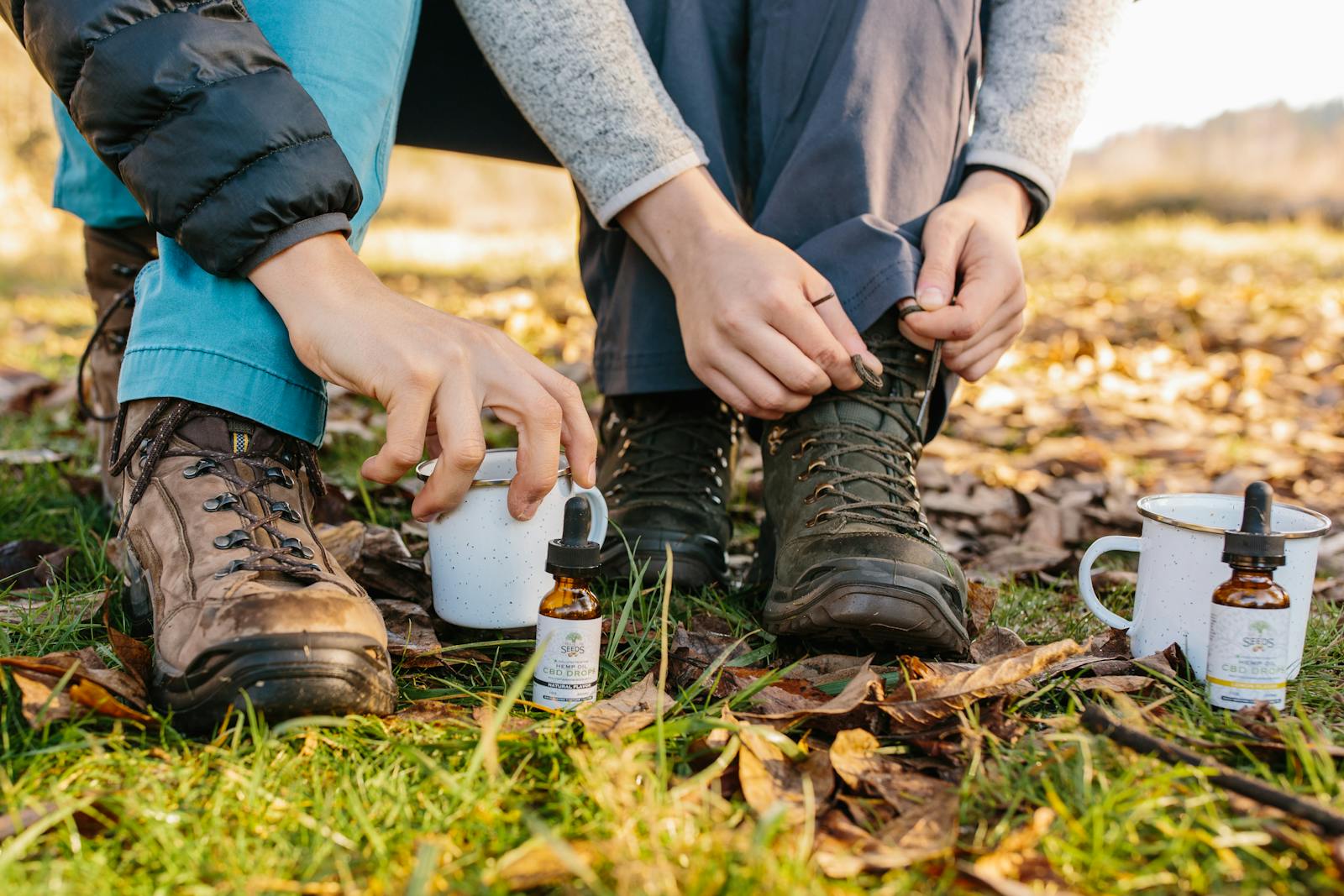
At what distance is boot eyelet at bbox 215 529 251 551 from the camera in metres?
1.36

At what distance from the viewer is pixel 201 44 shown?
4.49 feet

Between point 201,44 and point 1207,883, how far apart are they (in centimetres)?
148

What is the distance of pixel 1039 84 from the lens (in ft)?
6.51

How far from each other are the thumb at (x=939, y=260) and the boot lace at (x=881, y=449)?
0.32 ft

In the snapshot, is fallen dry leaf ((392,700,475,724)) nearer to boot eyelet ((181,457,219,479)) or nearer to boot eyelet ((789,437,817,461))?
boot eyelet ((181,457,219,479))

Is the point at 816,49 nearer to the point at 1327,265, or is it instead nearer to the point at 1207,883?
the point at 1207,883

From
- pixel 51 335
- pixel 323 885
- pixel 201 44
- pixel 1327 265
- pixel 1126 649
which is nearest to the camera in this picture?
pixel 323 885

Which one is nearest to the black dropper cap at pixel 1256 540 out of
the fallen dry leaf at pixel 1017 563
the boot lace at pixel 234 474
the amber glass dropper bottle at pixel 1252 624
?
the amber glass dropper bottle at pixel 1252 624

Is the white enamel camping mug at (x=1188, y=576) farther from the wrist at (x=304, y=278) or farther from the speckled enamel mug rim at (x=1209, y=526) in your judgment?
the wrist at (x=304, y=278)

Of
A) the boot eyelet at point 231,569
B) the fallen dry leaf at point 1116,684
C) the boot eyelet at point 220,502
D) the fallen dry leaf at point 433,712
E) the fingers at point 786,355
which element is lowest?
the fallen dry leaf at point 433,712

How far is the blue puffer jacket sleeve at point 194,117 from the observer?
4.43 ft

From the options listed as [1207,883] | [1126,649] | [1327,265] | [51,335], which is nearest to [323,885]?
[1207,883]

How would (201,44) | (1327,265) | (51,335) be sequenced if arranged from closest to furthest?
(201,44) → (51,335) → (1327,265)

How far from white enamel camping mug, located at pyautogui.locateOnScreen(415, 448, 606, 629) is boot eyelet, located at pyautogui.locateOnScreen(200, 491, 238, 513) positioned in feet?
0.89
